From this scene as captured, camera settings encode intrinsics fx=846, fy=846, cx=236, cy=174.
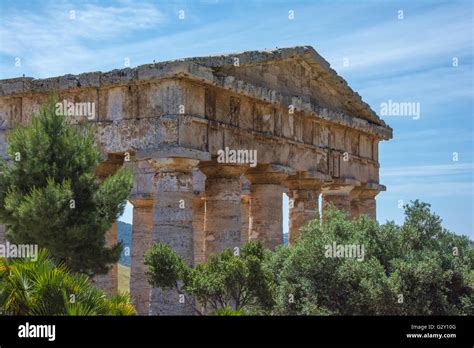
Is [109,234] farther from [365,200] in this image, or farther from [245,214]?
[365,200]

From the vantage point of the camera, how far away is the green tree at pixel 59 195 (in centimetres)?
1995

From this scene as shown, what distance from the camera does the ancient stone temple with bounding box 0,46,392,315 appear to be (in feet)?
71.0

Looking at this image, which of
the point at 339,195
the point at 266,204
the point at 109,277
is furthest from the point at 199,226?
the point at 109,277

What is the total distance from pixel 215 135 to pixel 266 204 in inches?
161

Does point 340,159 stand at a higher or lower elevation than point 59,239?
higher

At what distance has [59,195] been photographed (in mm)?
19875

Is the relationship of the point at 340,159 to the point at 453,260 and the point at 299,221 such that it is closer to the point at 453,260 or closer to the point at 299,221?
the point at 299,221

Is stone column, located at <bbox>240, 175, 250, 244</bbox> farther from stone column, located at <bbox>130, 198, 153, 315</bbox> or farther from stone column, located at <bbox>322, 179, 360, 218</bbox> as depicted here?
stone column, located at <bbox>130, 198, 153, 315</bbox>

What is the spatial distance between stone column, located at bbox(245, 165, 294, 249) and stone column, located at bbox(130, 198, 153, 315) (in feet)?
A: 11.7

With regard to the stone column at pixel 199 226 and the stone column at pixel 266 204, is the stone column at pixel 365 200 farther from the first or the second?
the stone column at pixel 266 204

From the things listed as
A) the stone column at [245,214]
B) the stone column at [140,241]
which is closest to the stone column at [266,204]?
the stone column at [140,241]
